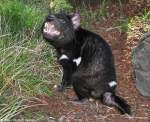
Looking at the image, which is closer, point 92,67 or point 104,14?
point 92,67

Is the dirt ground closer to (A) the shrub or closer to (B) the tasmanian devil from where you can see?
(B) the tasmanian devil

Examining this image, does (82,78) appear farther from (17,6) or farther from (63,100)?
(17,6)

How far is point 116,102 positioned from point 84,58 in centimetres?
58

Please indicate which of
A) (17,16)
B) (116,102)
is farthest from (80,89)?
(17,16)

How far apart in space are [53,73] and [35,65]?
0.27m

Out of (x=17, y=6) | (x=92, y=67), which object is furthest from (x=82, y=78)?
(x=17, y=6)

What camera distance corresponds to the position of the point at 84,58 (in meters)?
6.08

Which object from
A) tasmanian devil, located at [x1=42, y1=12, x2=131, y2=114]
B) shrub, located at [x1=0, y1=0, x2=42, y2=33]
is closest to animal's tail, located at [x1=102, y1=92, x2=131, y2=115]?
tasmanian devil, located at [x1=42, y1=12, x2=131, y2=114]

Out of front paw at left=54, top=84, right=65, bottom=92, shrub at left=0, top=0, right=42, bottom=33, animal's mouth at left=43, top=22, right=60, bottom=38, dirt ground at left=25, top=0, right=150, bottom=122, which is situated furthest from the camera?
shrub at left=0, top=0, right=42, bottom=33

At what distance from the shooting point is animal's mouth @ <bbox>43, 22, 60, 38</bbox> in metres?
5.98

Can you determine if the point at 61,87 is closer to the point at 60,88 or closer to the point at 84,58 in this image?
the point at 60,88

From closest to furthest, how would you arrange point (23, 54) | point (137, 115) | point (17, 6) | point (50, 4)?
1. point (137, 115)
2. point (23, 54)
3. point (17, 6)
4. point (50, 4)

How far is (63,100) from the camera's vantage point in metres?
6.22

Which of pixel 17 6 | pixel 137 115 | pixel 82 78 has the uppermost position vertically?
pixel 17 6
